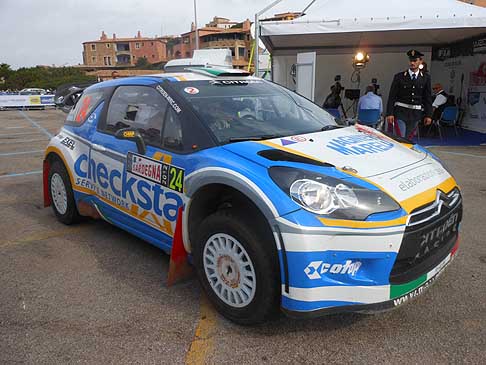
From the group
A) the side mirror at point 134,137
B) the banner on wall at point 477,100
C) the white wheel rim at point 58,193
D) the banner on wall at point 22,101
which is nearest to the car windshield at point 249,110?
the side mirror at point 134,137

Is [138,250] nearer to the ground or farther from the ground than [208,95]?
nearer to the ground

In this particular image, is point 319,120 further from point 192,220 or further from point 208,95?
point 192,220

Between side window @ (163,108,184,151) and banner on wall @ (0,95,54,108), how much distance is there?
2876cm

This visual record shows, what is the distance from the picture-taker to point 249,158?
8.16 ft

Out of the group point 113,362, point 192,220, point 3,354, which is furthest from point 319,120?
point 3,354

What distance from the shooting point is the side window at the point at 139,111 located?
124 inches

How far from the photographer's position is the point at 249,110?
10.6 ft

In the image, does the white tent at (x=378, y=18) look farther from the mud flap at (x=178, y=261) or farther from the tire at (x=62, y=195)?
the mud flap at (x=178, y=261)

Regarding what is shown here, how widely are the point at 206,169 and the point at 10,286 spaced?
6.02 ft

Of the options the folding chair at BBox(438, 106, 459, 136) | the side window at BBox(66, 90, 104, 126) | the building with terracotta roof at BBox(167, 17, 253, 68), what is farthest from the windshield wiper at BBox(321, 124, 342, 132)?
the building with terracotta roof at BBox(167, 17, 253, 68)

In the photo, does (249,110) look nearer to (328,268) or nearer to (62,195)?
(328,268)

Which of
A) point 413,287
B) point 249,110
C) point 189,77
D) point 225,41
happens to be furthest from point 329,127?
point 225,41

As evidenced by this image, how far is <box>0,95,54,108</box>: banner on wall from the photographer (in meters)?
27.8

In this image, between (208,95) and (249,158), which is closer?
(249,158)
